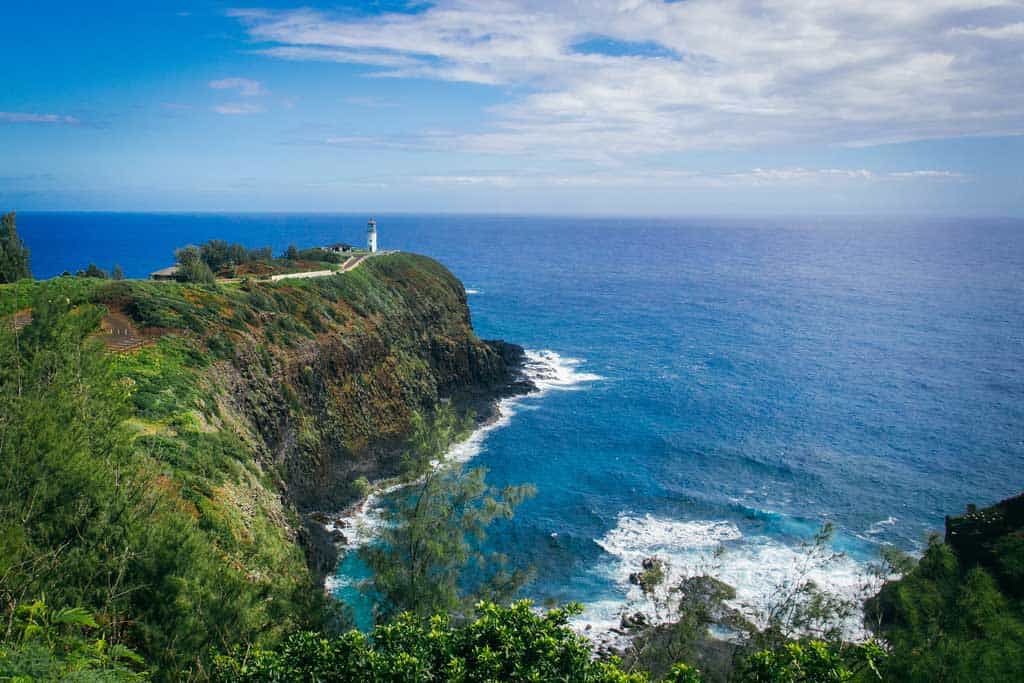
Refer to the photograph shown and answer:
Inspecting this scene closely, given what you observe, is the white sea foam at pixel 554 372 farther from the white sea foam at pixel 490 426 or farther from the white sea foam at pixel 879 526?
the white sea foam at pixel 879 526

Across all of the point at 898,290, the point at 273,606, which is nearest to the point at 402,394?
the point at 273,606

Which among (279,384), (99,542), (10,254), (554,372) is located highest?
(10,254)

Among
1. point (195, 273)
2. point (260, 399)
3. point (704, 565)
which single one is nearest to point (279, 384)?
point (260, 399)

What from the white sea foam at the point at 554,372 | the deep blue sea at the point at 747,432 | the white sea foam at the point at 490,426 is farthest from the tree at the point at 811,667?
the white sea foam at the point at 554,372

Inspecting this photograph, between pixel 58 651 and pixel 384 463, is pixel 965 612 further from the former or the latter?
pixel 384 463

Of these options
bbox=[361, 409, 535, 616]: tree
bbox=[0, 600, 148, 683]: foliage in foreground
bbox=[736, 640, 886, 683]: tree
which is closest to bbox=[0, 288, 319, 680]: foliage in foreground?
bbox=[0, 600, 148, 683]: foliage in foreground

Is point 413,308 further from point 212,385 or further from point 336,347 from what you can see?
point 212,385
